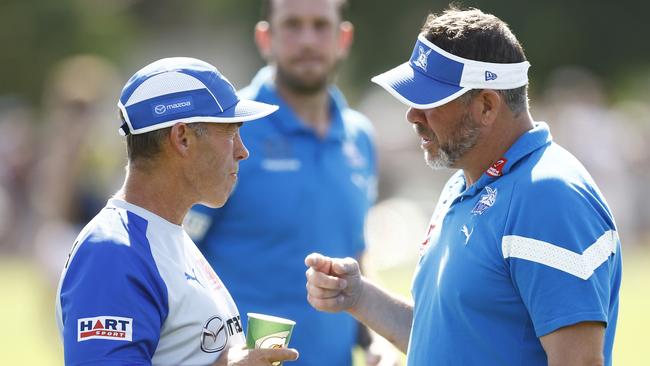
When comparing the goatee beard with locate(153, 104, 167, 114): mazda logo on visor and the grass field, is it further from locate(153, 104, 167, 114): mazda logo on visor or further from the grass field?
the grass field

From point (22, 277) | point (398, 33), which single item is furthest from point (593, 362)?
point (398, 33)

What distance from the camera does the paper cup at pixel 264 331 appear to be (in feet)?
12.8

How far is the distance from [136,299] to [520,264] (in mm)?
1300

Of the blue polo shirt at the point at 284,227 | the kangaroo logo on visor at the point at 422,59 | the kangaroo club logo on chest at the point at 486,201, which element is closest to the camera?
the kangaroo club logo on chest at the point at 486,201

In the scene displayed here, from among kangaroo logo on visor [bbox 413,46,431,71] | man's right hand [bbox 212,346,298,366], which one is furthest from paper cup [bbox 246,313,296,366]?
kangaroo logo on visor [bbox 413,46,431,71]

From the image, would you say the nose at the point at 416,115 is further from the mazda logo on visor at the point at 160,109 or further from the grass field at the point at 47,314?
the grass field at the point at 47,314

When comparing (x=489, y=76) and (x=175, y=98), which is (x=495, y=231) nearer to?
(x=489, y=76)

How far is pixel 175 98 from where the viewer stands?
3930 millimetres

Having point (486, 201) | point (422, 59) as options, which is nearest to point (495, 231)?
point (486, 201)

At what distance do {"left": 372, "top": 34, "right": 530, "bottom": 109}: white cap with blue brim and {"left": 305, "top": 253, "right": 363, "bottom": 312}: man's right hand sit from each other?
0.75m

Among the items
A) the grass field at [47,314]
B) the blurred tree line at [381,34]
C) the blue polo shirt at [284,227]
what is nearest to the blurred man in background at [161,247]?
the blue polo shirt at [284,227]

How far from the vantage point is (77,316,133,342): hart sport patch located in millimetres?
3604

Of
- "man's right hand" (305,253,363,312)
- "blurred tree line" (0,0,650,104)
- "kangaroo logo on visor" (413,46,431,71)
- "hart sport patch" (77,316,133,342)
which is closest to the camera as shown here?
"hart sport patch" (77,316,133,342)

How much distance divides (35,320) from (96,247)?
11.9m
